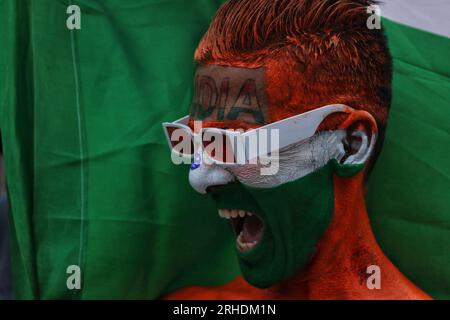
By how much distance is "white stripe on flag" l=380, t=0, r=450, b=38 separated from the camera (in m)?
1.86

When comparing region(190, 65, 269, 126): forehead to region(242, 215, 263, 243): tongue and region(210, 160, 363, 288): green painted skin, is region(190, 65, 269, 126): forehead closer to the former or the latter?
region(210, 160, 363, 288): green painted skin

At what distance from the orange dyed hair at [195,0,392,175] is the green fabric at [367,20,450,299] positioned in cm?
19

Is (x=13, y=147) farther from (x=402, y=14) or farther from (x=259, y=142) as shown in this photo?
(x=402, y=14)

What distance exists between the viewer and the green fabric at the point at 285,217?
1.70 meters

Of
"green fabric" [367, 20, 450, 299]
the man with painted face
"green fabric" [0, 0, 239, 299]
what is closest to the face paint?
the man with painted face

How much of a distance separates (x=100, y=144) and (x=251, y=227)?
47 cm

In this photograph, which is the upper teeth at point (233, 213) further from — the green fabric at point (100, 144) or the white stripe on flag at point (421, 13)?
the white stripe on flag at point (421, 13)

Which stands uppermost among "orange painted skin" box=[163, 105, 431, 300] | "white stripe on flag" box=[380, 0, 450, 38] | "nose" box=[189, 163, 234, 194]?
"white stripe on flag" box=[380, 0, 450, 38]

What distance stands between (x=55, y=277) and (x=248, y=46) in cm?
79

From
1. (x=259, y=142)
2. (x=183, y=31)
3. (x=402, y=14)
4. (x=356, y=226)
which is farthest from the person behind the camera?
(x=183, y=31)

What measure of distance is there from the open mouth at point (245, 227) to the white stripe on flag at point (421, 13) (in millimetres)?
598

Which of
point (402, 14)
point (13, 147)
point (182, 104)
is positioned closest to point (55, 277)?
point (13, 147)
